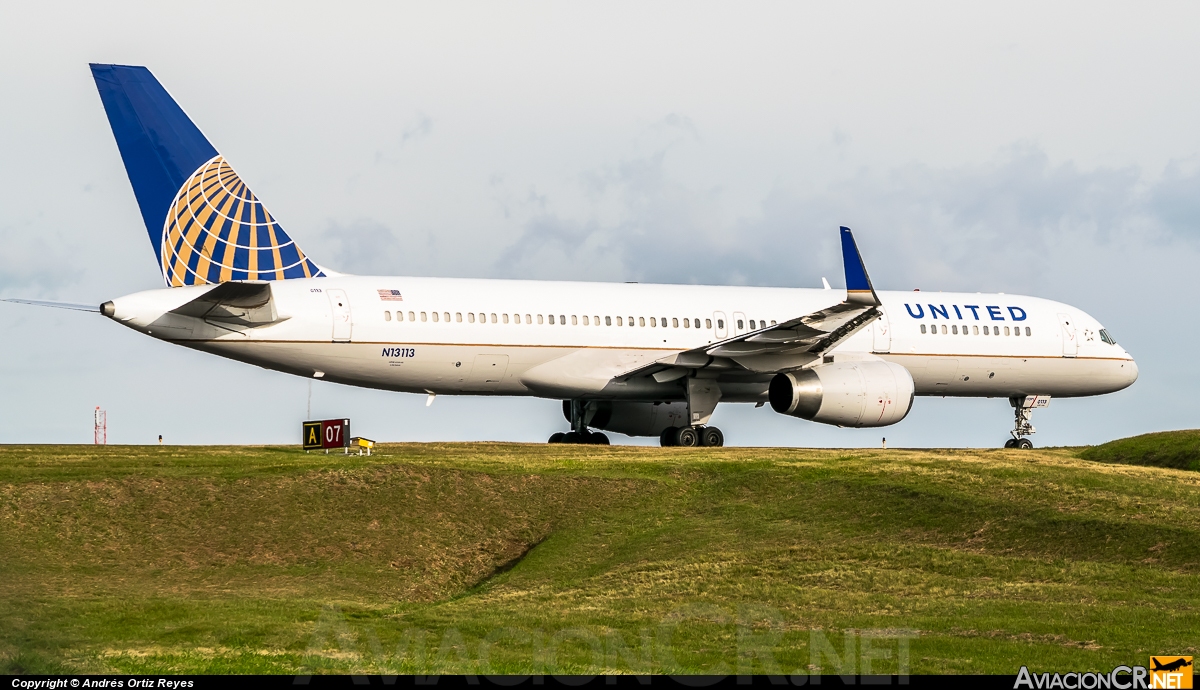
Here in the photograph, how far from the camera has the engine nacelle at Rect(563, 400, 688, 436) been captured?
3566cm

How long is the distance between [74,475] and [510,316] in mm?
11420

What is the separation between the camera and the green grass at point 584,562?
45.3 feet

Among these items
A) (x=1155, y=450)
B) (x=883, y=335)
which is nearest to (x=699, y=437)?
(x=883, y=335)

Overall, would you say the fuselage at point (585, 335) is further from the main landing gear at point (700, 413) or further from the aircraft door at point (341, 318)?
the main landing gear at point (700, 413)

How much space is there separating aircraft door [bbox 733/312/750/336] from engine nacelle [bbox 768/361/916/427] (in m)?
2.60

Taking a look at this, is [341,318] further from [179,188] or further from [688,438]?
[688,438]

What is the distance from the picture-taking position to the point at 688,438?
109ft

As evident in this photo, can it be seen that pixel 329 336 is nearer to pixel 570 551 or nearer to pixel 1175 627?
pixel 570 551

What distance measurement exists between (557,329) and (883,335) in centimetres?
849

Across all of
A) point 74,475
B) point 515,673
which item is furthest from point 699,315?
point 515,673

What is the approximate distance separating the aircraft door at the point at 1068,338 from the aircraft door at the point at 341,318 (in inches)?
749

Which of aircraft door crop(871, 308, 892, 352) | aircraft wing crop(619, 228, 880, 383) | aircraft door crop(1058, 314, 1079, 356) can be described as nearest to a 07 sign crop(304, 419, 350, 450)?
aircraft wing crop(619, 228, 880, 383)

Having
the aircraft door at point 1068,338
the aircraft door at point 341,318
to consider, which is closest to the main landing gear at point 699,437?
the aircraft door at point 341,318

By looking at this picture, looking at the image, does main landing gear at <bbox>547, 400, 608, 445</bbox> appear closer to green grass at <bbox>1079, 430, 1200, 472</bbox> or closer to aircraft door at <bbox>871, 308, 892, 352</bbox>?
aircraft door at <bbox>871, 308, 892, 352</bbox>
